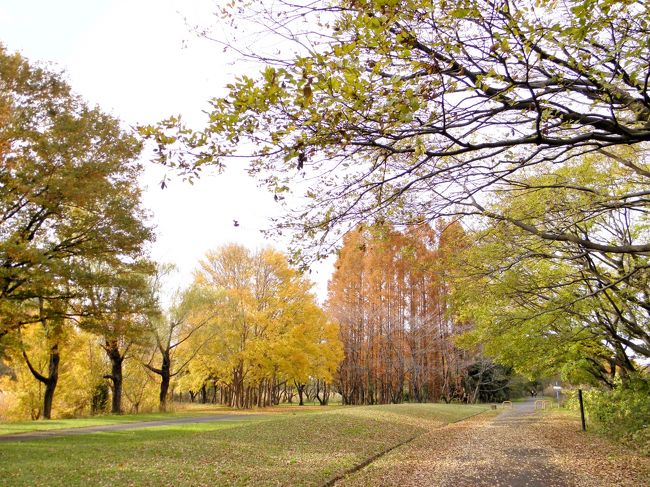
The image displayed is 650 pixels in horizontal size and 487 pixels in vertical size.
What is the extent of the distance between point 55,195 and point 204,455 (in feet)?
26.6

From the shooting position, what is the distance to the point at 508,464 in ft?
31.5

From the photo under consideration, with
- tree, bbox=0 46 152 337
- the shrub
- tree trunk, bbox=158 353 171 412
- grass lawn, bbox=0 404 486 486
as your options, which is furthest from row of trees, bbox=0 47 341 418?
the shrub

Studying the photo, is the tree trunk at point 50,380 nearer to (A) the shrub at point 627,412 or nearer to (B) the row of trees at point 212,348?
(B) the row of trees at point 212,348

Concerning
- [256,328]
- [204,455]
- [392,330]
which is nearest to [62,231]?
[204,455]

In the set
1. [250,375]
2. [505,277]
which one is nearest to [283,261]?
[250,375]

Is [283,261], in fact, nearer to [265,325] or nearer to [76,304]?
[265,325]

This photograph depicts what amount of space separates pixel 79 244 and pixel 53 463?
6.87 meters

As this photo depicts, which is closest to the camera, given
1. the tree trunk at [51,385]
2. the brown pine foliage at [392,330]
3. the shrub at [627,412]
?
the shrub at [627,412]

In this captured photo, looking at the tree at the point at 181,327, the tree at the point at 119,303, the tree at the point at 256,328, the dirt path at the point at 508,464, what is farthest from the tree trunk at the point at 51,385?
the dirt path at the point at 508,464

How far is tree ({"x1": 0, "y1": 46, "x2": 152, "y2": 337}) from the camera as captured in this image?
12.1 metres

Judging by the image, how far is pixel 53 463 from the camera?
8719 mm

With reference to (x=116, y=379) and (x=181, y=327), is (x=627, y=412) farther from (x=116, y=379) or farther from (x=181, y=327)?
(x=181, y=327)

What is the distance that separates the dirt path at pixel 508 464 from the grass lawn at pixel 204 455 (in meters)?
0.90

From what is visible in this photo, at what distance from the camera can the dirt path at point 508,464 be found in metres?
7.95
